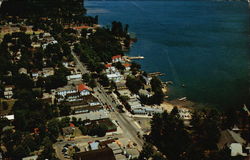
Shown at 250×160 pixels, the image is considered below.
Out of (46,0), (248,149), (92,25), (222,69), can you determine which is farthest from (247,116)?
(46,0)

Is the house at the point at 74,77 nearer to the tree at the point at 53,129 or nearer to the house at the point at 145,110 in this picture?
the house at the point at 145,110

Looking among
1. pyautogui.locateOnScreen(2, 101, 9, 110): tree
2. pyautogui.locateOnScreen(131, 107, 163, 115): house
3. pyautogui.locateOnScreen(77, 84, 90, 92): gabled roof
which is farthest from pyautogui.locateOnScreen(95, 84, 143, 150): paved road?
pyautogui.locateOnScreen(2, 101, 9, 110): tree

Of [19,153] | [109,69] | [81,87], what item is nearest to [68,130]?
[19,153]

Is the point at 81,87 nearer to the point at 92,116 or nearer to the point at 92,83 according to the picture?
the point at 92,83

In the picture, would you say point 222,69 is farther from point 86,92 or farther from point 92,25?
point 92,25

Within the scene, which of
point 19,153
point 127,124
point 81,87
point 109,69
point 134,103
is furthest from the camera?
point 109,69

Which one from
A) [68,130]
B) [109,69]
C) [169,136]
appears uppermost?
[109,69]

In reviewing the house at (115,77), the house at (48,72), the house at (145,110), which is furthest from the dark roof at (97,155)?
the house at (48,72)
